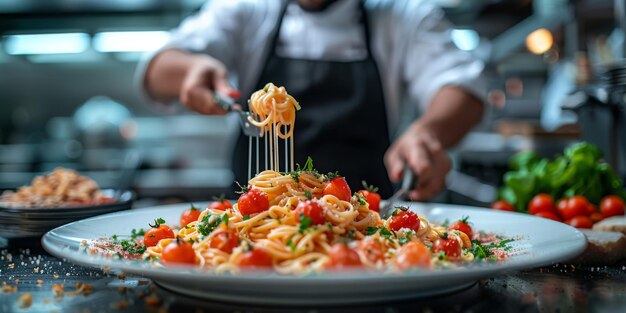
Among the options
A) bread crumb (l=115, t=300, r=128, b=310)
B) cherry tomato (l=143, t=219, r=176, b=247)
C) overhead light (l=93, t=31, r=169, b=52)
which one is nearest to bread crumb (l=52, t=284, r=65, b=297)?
bread crumb (l=115, t=300, r=128, b=310)

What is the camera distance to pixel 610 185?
81.4 inches

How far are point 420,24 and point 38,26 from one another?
17.6ft

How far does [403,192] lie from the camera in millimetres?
1778

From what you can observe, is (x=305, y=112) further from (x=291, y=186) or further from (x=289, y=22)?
(x=291, y=186)

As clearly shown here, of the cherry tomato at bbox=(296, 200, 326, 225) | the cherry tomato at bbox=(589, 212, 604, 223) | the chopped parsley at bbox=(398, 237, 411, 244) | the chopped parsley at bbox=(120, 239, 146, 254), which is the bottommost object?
the cherry tomato at bbox=(589, 212, 604, 223)

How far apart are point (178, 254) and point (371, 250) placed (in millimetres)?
351

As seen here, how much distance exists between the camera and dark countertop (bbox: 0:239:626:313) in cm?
95

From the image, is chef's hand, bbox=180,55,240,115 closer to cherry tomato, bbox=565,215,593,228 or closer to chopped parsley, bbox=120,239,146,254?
chopped parsley, bbox=120,239,146,254

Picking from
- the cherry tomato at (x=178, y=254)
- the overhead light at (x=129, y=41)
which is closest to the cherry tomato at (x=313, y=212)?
the cherry tomato at (x=178, y=254)

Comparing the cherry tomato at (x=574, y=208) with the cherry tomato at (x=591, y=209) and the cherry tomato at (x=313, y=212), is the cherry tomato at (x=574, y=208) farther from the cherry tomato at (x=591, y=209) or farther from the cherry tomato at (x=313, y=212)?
the cherry tomato at (x=313, y=212)

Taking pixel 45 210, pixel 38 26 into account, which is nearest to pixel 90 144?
pixel 38 26

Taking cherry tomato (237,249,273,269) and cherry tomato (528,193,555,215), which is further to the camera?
cherry tomato (528,193,555,215)

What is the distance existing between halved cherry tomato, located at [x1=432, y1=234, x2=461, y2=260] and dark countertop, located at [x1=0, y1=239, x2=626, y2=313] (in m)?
0.07

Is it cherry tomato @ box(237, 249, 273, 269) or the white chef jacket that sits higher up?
the white chef jacket
